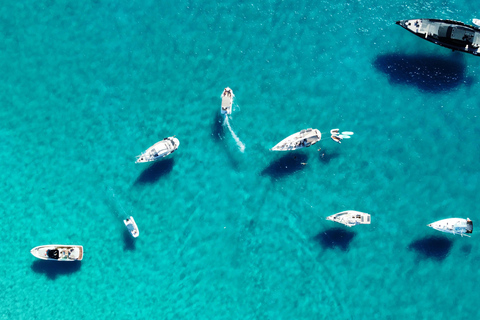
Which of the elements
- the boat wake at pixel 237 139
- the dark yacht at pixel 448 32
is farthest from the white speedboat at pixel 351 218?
the dark yacht at pixel 448 32

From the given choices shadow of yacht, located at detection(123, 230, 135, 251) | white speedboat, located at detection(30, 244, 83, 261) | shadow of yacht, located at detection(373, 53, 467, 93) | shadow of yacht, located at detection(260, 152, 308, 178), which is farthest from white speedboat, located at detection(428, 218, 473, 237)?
white speedboat, located at detection(30, 244, 83, 261)

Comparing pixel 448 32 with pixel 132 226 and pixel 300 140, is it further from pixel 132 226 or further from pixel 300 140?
pixel 132 226

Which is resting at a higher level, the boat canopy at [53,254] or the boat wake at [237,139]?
the boat wake at [237,139]

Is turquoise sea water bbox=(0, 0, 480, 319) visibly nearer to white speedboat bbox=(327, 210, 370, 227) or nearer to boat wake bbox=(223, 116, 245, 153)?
boat wake bbox=(223, 116, 245, 153)

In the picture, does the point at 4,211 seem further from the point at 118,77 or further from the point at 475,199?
the point at 475,199

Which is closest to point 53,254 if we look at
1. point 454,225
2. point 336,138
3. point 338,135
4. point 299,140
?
point 299,140

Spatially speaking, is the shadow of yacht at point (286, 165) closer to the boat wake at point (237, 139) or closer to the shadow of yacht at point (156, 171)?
the boat wake at point (237, 139)
